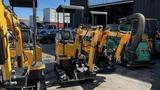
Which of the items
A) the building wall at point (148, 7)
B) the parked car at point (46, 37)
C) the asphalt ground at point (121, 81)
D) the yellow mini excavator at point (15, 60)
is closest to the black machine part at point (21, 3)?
the yellow mini excavator at point (15, 60)

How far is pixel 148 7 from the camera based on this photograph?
2053 centimetres

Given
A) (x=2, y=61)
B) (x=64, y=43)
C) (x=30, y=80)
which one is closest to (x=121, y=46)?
(x=64, y=43)

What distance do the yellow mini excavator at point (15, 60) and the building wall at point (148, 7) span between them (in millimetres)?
14156

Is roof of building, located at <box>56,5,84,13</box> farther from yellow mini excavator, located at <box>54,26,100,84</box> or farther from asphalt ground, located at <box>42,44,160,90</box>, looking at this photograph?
asphalt ground, located at <box>42,44,160,90</box>

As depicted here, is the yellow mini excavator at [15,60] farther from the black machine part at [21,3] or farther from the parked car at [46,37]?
the parked car at [46,37]

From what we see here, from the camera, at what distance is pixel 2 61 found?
14.3 ft

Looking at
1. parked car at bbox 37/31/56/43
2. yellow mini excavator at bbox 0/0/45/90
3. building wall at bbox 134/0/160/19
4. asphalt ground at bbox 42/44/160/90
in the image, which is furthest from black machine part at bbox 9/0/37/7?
parked car at bbox 37/31/56/43

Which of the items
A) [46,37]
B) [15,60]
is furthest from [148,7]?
[15,60]

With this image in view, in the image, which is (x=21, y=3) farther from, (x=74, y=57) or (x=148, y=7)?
(x=148, y=7)

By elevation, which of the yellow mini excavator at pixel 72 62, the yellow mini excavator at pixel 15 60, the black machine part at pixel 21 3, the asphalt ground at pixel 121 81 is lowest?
the asphalt ground at pixel 121 81

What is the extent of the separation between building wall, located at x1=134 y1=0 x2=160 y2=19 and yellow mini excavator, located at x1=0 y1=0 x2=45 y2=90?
1416 centimetres

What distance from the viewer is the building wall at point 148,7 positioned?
19.7m

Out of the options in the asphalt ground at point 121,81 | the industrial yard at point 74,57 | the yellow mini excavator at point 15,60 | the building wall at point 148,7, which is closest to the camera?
the yellow mini excavator at point 15,60

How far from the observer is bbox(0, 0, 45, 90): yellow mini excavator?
4646 millimetres
